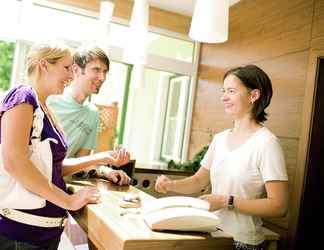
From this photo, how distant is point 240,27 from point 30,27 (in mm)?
2141

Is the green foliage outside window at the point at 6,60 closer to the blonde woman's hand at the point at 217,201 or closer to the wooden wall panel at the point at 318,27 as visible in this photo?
the wooden wall panel at the point at 318,27

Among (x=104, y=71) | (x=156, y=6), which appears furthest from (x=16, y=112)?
(x=156, y=6)


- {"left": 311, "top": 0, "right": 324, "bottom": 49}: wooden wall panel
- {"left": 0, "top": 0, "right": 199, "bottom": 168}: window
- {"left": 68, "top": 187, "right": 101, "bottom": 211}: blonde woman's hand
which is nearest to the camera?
{"left": 68, "top": 187, "right": 101, "bottom": 211}: blonde woman's hand

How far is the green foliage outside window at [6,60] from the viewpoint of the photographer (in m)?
3.61

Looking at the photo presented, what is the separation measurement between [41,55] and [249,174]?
2.95 feet

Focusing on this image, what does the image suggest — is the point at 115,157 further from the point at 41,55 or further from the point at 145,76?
the point at 145,76

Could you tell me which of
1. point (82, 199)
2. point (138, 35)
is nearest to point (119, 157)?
point (82, 199)

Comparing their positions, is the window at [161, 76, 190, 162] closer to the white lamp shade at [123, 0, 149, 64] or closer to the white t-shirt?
the white lamp shade at [123, 0, 149, 64]

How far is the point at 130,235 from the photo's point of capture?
81cm

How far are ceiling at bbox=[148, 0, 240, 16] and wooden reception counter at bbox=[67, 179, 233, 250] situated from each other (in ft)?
10.3

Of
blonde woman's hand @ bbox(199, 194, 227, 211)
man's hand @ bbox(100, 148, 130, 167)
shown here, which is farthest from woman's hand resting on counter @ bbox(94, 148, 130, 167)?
blonde woman's hand @ bbox(199, 194, 227, 211)

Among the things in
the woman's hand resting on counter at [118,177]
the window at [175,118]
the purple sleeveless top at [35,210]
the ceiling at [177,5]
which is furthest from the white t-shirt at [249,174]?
the window at [175,118]

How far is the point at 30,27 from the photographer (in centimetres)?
354

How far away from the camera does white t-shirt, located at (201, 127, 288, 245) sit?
1327 mm
